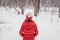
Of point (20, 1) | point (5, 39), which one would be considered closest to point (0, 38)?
point (5, 39)

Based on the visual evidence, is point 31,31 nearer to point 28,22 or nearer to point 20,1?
point 28,22

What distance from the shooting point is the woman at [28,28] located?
17.8 ft

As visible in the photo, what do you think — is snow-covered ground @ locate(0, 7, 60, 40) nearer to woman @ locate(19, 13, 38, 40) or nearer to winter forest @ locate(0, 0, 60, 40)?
winter forest @ locate(0, 0, 60, 40)

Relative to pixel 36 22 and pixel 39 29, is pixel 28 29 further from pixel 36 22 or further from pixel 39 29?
pixel 36 22

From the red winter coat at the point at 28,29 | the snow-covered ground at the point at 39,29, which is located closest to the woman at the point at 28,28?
the red winter coat at the point at 28,29

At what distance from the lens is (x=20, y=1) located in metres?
27.7

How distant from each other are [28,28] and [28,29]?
0.14ft

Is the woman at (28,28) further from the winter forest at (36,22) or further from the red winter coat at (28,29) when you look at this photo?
the winter forest at (36,22)

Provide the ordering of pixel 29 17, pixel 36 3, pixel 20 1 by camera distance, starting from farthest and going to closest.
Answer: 1. pixel 20 1
2. pixel 36 3
3. pixel 29 17

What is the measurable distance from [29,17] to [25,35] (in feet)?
1.86

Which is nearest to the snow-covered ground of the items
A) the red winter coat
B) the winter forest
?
the winter forest

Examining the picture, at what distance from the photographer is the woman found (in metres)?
5.44

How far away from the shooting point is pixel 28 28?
17.9 feet

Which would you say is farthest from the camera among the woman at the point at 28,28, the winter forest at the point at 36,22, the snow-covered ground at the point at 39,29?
the winter forest at the point at 36,22
